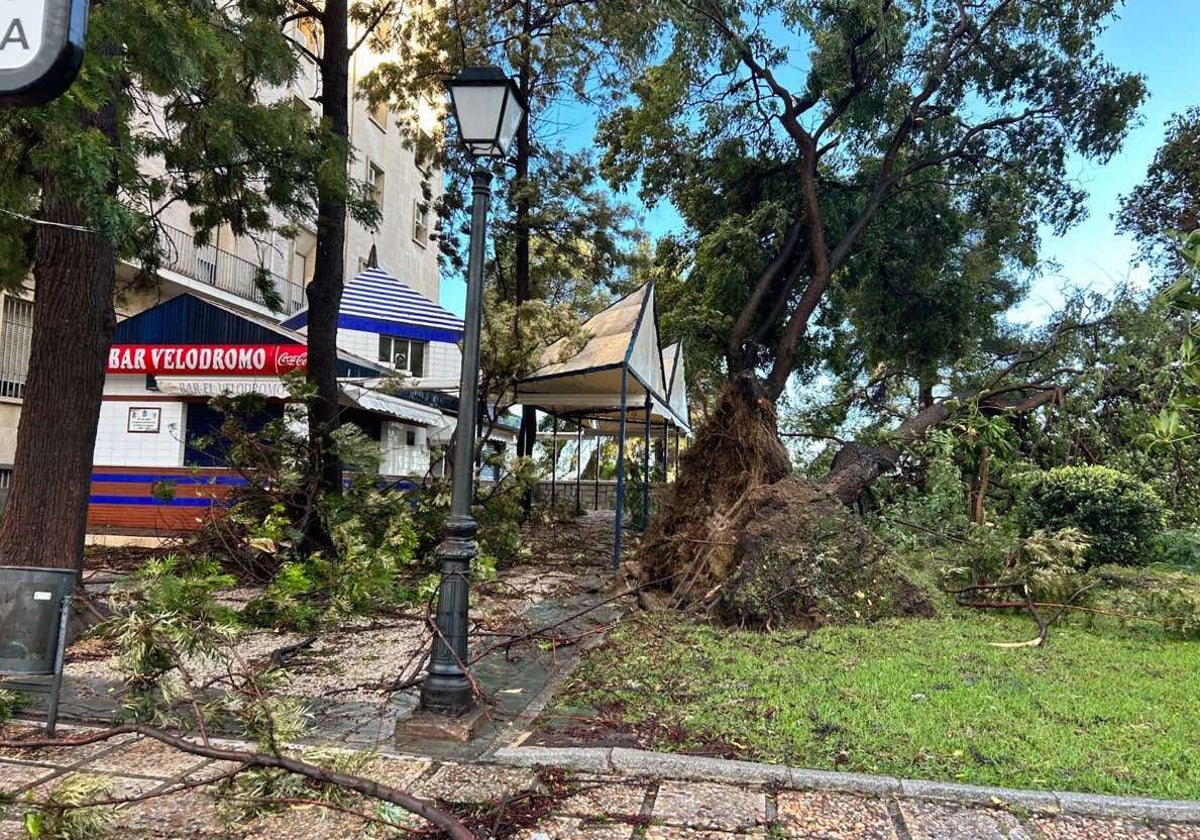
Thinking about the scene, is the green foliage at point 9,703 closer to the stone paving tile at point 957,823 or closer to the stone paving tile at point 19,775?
the stone paving tile at point 19,775

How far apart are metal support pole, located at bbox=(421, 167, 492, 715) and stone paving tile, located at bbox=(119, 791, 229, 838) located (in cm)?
128

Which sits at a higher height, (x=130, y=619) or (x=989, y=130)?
(x=989, y=130)

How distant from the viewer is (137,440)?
38.9 ft

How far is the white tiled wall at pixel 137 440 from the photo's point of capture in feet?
38.6

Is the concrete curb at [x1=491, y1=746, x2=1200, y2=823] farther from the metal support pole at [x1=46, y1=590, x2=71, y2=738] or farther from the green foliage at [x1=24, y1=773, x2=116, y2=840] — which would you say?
the metal support pole at [x1=46, y1=590, x2=71, y2=738]

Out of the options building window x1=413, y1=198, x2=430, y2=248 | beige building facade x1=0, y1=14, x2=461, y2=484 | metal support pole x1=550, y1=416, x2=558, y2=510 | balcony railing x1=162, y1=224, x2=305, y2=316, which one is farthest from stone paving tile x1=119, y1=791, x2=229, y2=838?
building window x1=413, y1=198, x2=430, y2=248

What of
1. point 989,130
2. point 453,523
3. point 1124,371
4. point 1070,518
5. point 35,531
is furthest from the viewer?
point 989,130

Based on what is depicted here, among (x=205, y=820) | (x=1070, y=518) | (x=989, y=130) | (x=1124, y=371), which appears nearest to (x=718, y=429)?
(x=1070, y=518)

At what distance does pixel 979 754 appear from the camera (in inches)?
148

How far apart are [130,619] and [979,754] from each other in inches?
163

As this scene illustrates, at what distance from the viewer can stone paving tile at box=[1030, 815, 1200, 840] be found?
3074 millimetres

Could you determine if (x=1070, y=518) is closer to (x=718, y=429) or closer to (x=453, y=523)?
(x=718, y=429)

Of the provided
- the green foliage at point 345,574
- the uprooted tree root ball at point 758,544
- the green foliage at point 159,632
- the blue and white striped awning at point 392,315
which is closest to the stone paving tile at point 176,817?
the green foliage at point 159,632

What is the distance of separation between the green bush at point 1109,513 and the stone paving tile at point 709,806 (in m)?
6.81
